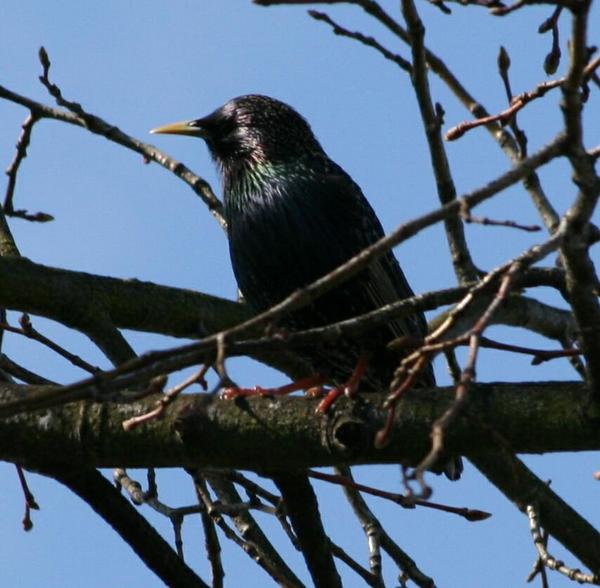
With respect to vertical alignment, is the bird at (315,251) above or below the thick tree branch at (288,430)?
above

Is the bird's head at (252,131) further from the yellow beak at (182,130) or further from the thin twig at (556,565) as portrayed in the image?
the thin twig at (556,565)

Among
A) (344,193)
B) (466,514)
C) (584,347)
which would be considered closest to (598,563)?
(466,514)

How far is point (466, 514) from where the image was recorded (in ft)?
12.7

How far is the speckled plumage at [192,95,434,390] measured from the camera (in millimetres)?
5500

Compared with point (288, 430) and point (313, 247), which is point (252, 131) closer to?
point (313, 247)

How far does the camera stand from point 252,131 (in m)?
6.55

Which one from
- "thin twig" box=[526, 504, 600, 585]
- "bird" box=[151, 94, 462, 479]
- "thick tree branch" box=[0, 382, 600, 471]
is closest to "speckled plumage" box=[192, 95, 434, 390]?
"bird" box=[151, 94, 462, 479]

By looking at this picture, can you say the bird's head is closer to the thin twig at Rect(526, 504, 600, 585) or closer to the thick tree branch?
the thin twig at Rect(526, 504, 600, 585)

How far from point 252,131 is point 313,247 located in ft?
3.90

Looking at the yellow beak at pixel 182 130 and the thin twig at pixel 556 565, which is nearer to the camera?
the thin twig at pixel 556 565

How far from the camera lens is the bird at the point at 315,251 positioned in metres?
5.49

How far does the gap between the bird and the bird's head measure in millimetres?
71

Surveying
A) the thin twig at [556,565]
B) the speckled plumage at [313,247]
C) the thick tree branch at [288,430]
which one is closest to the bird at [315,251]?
the speckled plumage at [313,247]

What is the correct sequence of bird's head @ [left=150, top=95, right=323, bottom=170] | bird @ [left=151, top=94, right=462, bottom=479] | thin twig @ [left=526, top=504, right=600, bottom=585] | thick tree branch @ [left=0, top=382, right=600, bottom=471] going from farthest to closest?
bird's head @ [left=150, top=95, right=323, bottom=170] < bird @ [left=151, top=94, right=462, bottom=479] < thin twig @ [left=526, top=504, right=600, bottom=585] < thick tree branch @ [left=0, top=382, right=600, bottom=471]
